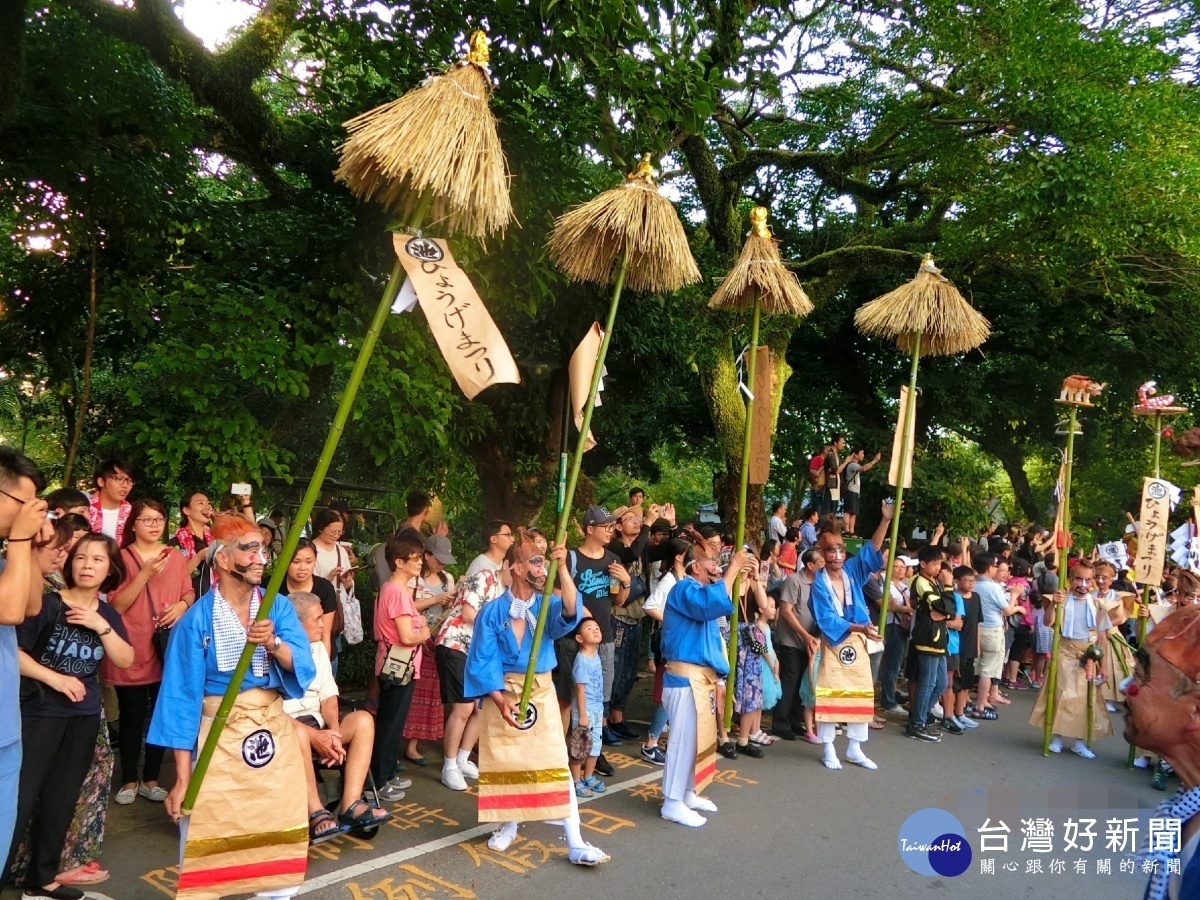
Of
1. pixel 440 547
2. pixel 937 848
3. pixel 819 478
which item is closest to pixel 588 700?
pixel 440 547

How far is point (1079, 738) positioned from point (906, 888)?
14.1 feet

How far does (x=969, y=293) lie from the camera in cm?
1502

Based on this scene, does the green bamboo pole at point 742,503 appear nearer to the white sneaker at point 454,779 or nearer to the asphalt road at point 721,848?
the asphalt road at point 721,848

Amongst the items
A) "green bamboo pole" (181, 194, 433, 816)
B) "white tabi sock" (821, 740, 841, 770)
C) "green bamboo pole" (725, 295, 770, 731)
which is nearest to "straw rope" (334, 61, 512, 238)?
"green bamboo pole" (181, 194, 433, 816)

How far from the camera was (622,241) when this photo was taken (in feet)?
16.4

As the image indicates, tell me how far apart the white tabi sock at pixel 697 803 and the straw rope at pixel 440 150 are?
3700 millimetres

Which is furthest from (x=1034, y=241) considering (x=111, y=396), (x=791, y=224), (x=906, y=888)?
(x=111, y=396)

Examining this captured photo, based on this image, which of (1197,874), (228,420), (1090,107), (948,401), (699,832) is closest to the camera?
(1197,874)

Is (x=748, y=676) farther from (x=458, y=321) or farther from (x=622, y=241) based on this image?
(x=458, y=321)

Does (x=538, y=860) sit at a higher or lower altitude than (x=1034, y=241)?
lower

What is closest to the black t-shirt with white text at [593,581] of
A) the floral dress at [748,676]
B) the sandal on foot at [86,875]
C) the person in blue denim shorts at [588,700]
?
the person in blue denim shorts at [588,700]

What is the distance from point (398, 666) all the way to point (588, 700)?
4.31ft

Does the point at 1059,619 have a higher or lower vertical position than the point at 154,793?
higher

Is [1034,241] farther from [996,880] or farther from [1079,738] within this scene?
[996,880]
